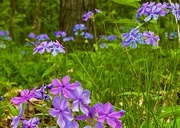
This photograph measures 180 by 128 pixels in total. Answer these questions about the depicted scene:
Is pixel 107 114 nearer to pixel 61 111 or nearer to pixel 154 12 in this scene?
pixel 61 111

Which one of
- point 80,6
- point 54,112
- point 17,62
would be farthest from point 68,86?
point 80,6

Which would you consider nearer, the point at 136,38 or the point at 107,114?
the point at 107,114

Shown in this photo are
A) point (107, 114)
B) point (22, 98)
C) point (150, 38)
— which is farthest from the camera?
point (150, 38)

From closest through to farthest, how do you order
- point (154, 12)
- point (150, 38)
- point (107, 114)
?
point (107, 114) < point (154, 12) < point (150, 38)

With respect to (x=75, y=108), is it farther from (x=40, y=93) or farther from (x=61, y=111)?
(x=40, y=93)

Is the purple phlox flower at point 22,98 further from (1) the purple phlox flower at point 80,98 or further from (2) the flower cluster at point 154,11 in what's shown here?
(2) the flower cluster at point 154,11

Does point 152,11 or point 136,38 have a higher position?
point 152,11

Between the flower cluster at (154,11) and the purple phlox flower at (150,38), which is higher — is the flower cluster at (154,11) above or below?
above

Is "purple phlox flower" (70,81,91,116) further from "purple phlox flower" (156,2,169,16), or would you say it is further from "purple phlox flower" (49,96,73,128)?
"purple phlox flower" (156,2,169,16)

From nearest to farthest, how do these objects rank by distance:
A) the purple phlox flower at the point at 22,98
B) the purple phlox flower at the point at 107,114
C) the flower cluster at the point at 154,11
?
the purple phlox flower at the point at 107,114, the purple phlox flower at the point at 22,98, the flower cluster at the point at 154,11

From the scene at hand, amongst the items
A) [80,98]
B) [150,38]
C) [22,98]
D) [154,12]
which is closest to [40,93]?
[22,98]

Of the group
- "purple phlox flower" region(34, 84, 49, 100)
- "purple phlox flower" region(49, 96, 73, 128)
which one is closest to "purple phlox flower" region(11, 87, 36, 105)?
"purple phlox flower" region(34, 84, 49, 100)

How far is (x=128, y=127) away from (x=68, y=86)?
2.09ft

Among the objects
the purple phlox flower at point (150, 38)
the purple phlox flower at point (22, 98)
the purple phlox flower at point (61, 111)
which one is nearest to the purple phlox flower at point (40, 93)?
the purple phlox flower at point (22, 98)
